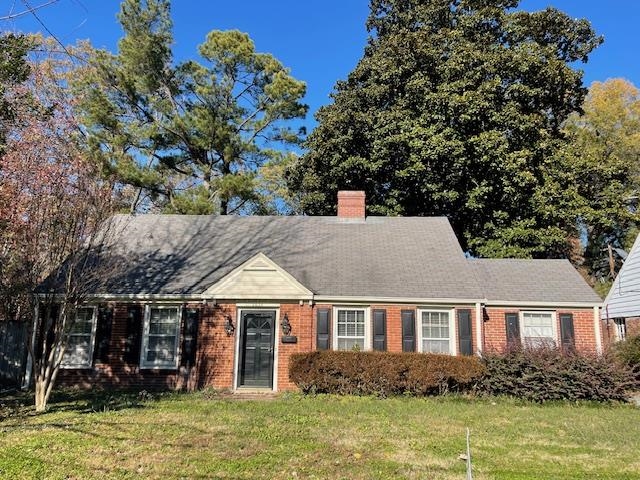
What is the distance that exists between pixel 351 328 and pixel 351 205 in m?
5.98

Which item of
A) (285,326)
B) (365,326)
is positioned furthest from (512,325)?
(285,326)

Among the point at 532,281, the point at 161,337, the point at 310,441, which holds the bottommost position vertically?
the point at 310,441

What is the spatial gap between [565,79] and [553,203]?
5.69 m

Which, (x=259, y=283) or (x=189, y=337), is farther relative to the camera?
(x=259, y=283)

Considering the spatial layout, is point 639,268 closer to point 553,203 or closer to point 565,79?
point 553,203

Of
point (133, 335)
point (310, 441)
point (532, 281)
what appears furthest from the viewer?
point (532, 281)

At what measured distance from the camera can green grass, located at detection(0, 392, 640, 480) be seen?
19.2 feet

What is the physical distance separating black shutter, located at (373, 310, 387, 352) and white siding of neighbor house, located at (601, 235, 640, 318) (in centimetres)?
814

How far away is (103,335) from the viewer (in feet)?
43.9

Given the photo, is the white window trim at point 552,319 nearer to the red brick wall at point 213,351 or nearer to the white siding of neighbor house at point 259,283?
the red brick wall at point 213,351

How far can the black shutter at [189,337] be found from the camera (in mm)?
13188

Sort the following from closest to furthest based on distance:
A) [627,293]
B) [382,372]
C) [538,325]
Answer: [382,372] → [538,325] → [627,293]

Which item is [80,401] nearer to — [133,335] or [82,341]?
[133,335]

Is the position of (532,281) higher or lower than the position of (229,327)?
higher
